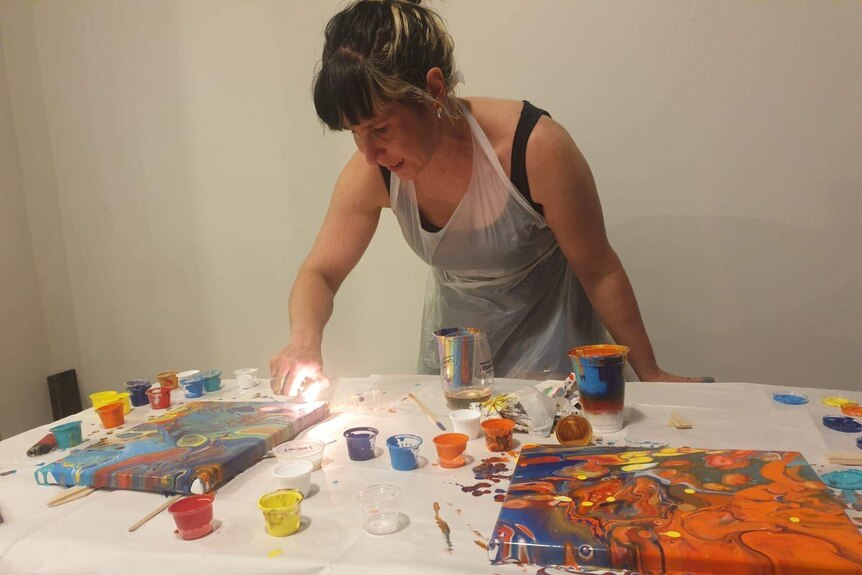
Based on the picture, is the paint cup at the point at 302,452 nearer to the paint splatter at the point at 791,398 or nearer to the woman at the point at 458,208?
the woman at the point at 458,208

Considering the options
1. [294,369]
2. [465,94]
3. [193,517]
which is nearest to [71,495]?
[193,517]

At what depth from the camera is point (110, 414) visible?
1.21 metres

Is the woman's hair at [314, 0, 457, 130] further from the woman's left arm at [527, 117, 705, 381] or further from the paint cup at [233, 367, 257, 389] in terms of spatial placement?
the paint cup at [233, 367, 257, 389]

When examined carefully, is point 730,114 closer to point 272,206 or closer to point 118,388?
point 272,206

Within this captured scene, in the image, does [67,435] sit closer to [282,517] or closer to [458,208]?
[282,517]

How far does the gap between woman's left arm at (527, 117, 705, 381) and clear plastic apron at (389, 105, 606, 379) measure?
2.9 inches

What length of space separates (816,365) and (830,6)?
1058 millimetres

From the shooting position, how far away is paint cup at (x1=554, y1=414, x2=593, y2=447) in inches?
37.7

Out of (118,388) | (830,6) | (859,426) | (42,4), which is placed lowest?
(118,388)

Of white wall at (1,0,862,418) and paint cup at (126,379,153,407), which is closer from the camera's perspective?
paint cup at (126,379,153,407)

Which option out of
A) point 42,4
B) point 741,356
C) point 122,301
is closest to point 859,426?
point 741,356

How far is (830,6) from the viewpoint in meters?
1.76

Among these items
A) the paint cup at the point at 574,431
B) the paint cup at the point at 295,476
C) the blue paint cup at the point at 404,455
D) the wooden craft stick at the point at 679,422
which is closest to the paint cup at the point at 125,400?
the paint cup at the point at 295,476

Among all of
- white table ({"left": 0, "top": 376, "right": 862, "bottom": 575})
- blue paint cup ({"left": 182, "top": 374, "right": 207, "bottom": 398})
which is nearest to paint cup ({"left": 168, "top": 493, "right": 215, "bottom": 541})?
white table ({"left": 0, "top": 376, "right": 862, "bottom": 575})
